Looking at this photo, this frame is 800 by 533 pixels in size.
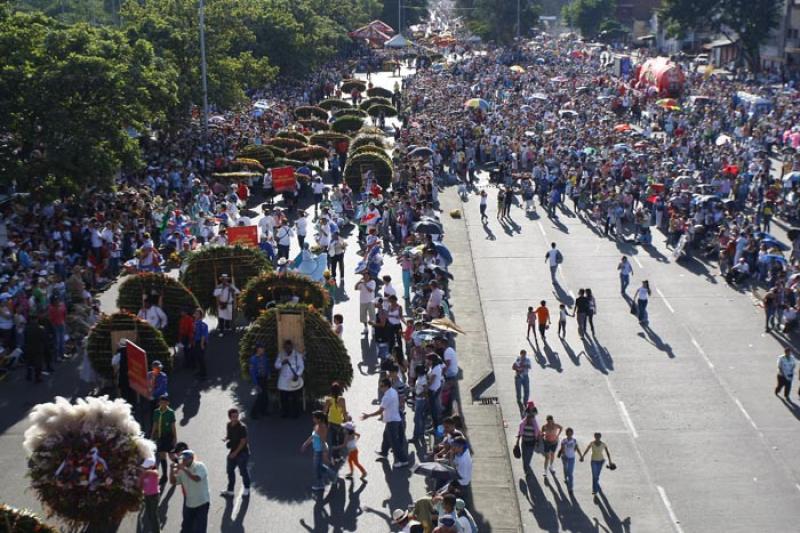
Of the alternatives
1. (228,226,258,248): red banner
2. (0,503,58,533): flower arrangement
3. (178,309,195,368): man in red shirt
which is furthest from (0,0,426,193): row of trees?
(0,503,58,533): flower arrangement

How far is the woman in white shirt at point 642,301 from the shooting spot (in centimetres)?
2436

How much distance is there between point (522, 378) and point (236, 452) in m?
6.86

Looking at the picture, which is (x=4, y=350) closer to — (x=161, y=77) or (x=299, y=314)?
(x=299, y=314)

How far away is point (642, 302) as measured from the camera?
2439 centimetres

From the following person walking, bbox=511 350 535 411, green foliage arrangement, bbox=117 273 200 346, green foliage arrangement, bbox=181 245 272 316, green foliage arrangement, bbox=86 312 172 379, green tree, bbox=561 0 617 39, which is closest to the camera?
green foliage arrangement, bbox=86 312 172 379

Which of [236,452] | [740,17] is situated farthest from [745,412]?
[740,17]

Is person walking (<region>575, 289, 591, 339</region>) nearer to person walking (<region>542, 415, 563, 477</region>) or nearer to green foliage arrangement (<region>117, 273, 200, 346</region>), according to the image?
person walking (<region>542, 415, 563, 477</region>)

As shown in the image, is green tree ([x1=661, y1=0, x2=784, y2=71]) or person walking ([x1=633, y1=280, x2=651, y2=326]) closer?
→ person walking ([x1=633, y1=280, x2=651, y2=326])

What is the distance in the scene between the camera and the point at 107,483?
484 inches

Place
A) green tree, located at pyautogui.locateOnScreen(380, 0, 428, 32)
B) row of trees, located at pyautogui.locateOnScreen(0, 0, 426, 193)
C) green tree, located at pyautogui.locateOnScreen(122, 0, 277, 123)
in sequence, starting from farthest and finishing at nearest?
green tree, located at pyautogui.locateOnScreen(380, 0, 428, 32), green tree, located at pyautogui.locateOnScreen(122, 0, 277, 123), row of trees, located at pyautogui.locateOnScreen(0, 0, 426, 193)

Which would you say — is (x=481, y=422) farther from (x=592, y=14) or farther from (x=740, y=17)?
(x=592, y=14)

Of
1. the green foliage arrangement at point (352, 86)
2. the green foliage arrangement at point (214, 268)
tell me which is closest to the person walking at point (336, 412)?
the green foliage arrangement at point (214, 268)

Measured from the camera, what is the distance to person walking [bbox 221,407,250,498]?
1442 centimetres

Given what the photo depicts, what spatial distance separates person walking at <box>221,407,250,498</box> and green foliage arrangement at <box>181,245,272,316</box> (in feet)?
23.4
